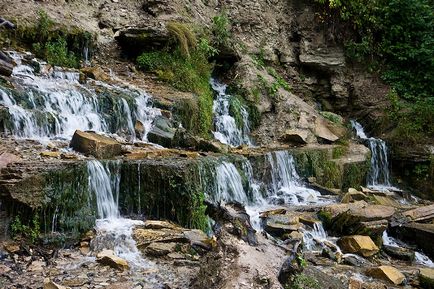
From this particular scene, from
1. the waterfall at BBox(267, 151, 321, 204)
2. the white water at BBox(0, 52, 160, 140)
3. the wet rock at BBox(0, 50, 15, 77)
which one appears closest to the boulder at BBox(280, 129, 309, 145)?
the waterfall at BBox(267, 151, 321, 204)

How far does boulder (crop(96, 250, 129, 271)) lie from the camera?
4582mm

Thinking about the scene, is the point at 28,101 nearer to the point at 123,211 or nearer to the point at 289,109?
the point at 123,211

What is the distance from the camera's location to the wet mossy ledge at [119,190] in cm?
510

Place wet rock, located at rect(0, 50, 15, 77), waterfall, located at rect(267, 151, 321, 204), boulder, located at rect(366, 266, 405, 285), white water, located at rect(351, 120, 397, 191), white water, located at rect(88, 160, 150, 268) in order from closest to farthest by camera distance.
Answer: white water, located at rect(88, 160, 150, 268), boulder, located at rect(366, 266, 405, 285), wet rock, located at rect(0, 50, 15, 77), waterfall, located at rect(267, 151, 321, 204), white water, located at rect(351, 120, 397, 191)

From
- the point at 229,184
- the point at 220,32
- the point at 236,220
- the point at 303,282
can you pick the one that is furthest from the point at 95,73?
the point at 303,282

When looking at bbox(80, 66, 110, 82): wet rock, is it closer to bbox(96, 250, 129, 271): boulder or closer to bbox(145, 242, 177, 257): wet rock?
bbox(145, 242, 177, 257): wet rock

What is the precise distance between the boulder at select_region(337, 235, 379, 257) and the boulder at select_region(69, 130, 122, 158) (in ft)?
12.4

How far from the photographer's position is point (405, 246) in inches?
290

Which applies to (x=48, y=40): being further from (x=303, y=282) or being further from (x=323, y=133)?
(x=303, y=282)

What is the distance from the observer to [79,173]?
5.68 m

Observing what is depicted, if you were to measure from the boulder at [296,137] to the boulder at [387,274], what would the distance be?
551cm

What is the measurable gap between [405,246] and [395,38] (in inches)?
384

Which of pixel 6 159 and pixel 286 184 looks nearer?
pixel 6 159

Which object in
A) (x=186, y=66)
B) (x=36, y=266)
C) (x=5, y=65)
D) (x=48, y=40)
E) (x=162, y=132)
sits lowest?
(x=36, y=266)
